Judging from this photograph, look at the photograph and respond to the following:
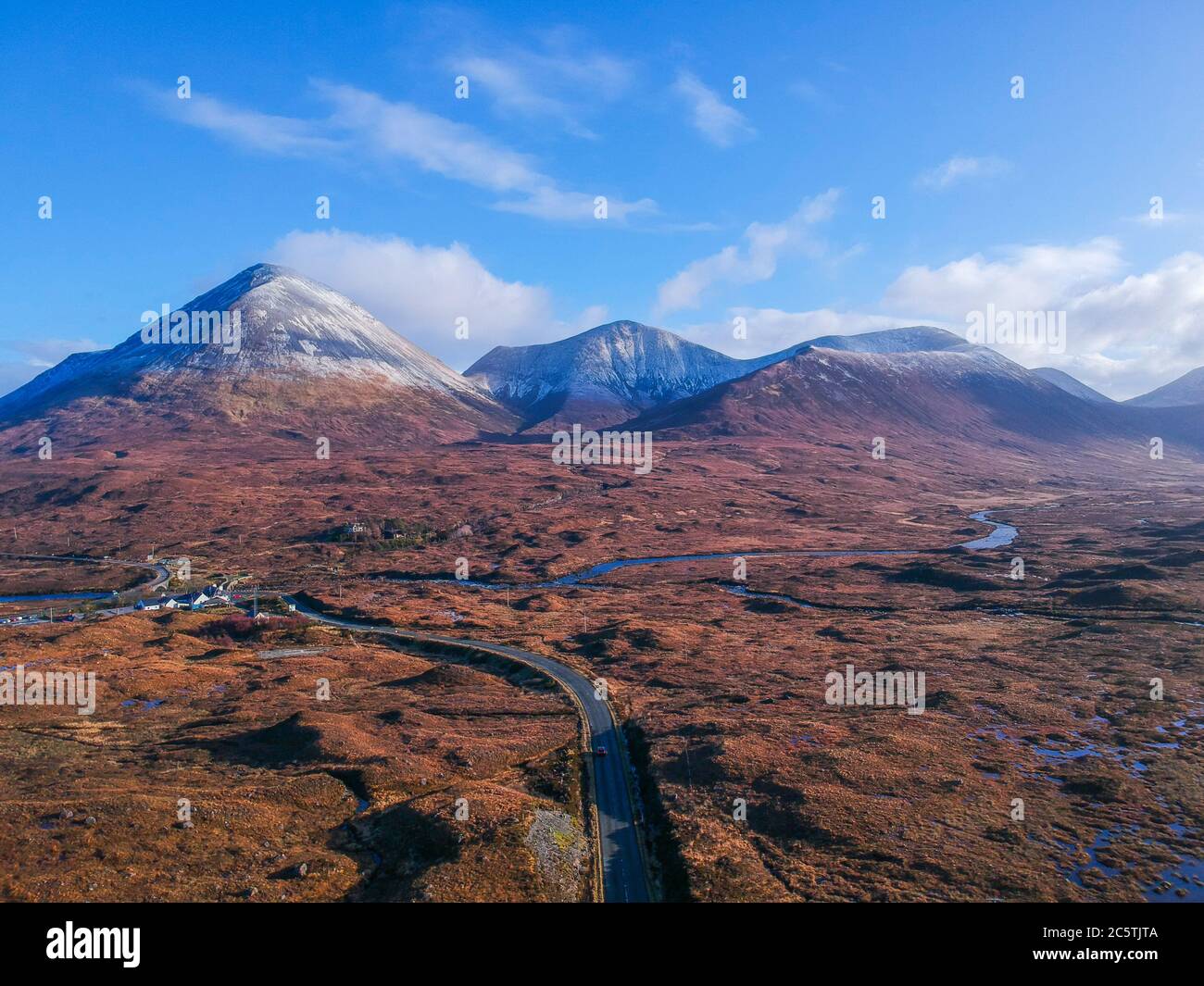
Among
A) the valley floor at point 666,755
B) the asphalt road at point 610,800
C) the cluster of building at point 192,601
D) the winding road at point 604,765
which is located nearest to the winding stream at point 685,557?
the valley floor at point 666,755

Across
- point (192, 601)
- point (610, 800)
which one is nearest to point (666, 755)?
point (610, 800)

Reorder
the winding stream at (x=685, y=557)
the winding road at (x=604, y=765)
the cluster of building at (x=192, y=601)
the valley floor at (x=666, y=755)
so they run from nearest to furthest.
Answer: the valley floor at (x=666, y=755) < the winding road at (x=604, y=765) < the cluster of building at (x=192, y=601) < the winding stream at (x=685, y=557)

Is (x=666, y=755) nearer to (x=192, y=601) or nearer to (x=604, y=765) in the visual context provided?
(x=604, y=765)

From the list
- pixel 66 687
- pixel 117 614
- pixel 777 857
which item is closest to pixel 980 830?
pixel 777 857

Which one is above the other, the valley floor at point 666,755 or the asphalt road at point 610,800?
the valley floor at point 666,755

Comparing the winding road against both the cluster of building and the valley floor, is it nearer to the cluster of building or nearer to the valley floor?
the valley floor

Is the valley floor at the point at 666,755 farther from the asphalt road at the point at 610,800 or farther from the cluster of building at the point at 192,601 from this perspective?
the cluster of building at the point at 192,601

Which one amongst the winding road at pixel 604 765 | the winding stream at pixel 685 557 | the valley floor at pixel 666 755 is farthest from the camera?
A: the winding stream at pixel 685 557
